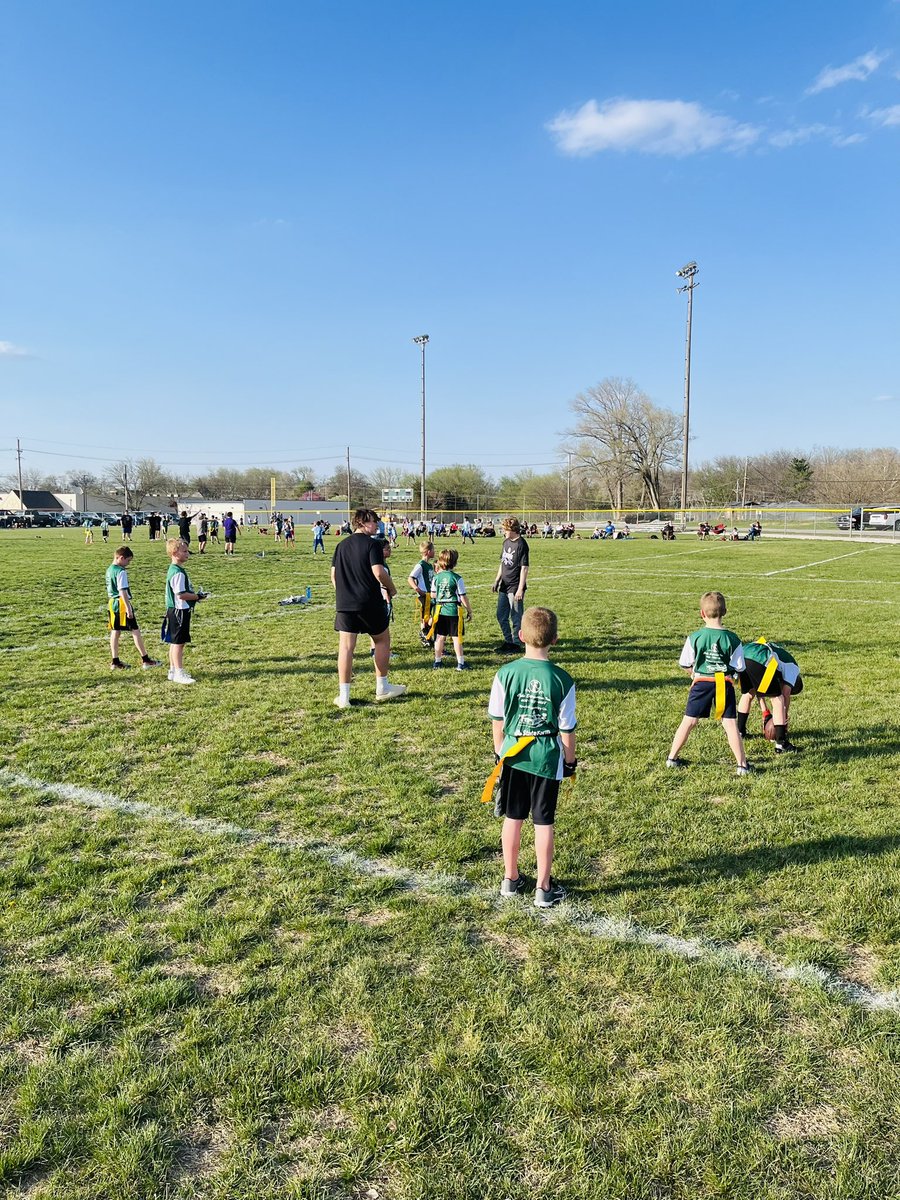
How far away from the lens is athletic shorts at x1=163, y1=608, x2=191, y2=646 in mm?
8633

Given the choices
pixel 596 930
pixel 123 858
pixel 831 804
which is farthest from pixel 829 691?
pixel 123 858

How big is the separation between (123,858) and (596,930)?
2733 mm

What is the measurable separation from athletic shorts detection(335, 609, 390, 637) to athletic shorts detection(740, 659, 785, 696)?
3.53m

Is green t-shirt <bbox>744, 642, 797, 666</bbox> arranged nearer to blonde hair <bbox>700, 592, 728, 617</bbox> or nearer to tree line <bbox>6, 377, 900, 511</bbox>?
blonde hair <bbox>700, 592, 728, 617</bbox>

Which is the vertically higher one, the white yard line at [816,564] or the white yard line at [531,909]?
the white yard line at [816,564]

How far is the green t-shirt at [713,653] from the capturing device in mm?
5695

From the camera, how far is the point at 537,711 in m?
3.78

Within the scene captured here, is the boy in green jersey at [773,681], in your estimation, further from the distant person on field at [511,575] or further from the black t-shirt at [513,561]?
the black t-shirt at [513,561]

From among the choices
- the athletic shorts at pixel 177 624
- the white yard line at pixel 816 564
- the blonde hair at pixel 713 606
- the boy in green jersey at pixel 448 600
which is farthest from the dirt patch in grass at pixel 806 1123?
the white yard line at pixel 816 564

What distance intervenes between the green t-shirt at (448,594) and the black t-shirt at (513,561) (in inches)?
37.3

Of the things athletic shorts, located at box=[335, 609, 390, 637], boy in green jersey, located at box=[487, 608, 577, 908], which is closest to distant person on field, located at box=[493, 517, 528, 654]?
athletic shorts, located at box=[335, 609, 390, 637]

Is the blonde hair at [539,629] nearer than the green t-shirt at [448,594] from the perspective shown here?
Yes

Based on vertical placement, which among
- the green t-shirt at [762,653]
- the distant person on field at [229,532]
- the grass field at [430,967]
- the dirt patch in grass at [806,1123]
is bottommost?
the dirt patch in grass at [806,1123]

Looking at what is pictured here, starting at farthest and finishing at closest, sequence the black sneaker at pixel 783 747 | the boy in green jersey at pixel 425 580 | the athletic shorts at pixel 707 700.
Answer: the boy in green jersey at pixel 425 580 → the black sneaker at pixel 783 747 → the athletic shorts at pixel 707 700
